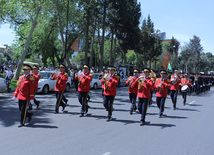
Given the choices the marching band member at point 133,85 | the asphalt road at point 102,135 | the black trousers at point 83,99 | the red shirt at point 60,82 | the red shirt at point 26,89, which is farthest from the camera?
the marching band member at point 133,85

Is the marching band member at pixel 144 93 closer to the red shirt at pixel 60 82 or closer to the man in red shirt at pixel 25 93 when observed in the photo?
the red shirt at pixel 60 82

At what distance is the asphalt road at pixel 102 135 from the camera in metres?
5.06

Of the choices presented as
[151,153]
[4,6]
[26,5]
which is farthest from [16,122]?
[4,6]

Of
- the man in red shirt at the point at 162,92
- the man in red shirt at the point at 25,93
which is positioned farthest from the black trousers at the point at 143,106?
the man in red shirt at the point at 25,93

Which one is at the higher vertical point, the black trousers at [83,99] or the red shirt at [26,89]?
the red shirt at [26,89]

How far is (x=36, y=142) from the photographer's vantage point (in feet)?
17.7

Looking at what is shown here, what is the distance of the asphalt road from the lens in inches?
199

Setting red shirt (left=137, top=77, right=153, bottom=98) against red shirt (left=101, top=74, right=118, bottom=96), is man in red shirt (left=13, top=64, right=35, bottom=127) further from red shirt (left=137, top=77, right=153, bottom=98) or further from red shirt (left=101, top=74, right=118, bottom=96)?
red shirt (left=137, top=77, right=153, bottom=98)

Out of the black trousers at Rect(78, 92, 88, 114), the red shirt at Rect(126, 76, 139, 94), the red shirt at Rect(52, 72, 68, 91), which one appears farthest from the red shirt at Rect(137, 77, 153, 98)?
the red shirt at Rect(52, 72, 68, 91)

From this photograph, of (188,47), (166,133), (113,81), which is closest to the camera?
A: (166,133)

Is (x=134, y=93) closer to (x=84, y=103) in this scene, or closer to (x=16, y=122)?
(x=84, y=103)

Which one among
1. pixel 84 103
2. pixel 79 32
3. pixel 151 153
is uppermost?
pixel 79 32

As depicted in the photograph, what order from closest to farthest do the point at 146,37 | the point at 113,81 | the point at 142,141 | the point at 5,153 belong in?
the point at 5,153 < the point at 142,141 < the point at 113,81 < the point at 146,37

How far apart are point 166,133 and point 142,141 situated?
3.99ft
